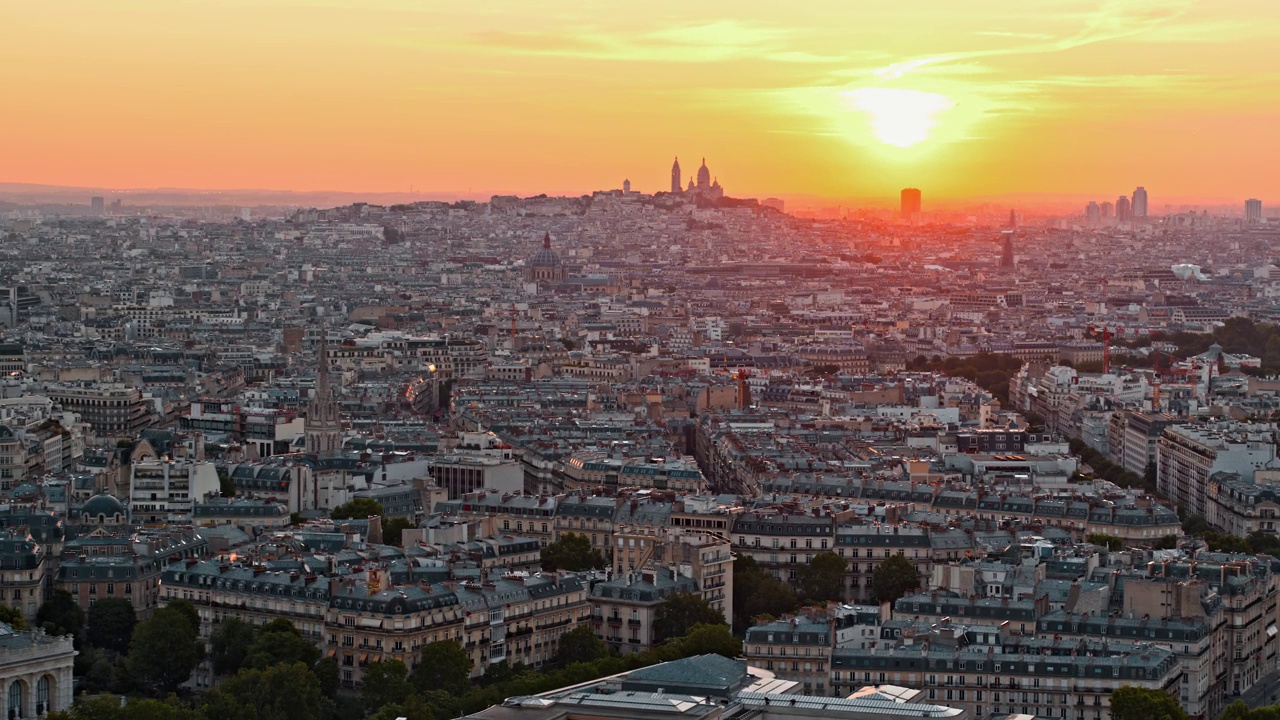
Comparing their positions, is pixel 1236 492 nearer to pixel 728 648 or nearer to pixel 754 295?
pixel 728 648

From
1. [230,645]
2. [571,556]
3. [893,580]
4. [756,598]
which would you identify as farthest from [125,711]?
[893,580]

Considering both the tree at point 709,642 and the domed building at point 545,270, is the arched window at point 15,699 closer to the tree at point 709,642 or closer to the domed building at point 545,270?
the tree at point 709,642

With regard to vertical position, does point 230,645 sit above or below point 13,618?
below

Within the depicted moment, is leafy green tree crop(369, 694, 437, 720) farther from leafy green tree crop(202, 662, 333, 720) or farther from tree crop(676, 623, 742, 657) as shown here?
tree crop(676, 623, 742, 657)

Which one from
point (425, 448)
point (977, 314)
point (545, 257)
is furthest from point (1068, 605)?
point (545, 257)

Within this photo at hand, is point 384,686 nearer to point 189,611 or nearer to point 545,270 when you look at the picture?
point 189,611

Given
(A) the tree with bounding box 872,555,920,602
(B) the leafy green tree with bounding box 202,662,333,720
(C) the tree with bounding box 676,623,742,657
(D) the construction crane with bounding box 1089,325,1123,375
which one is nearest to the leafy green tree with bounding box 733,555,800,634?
(A) the tree with bounding box 872,555,920,602

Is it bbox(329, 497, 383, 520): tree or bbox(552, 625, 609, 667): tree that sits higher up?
bbox(329, 497, 383, 520): tree
